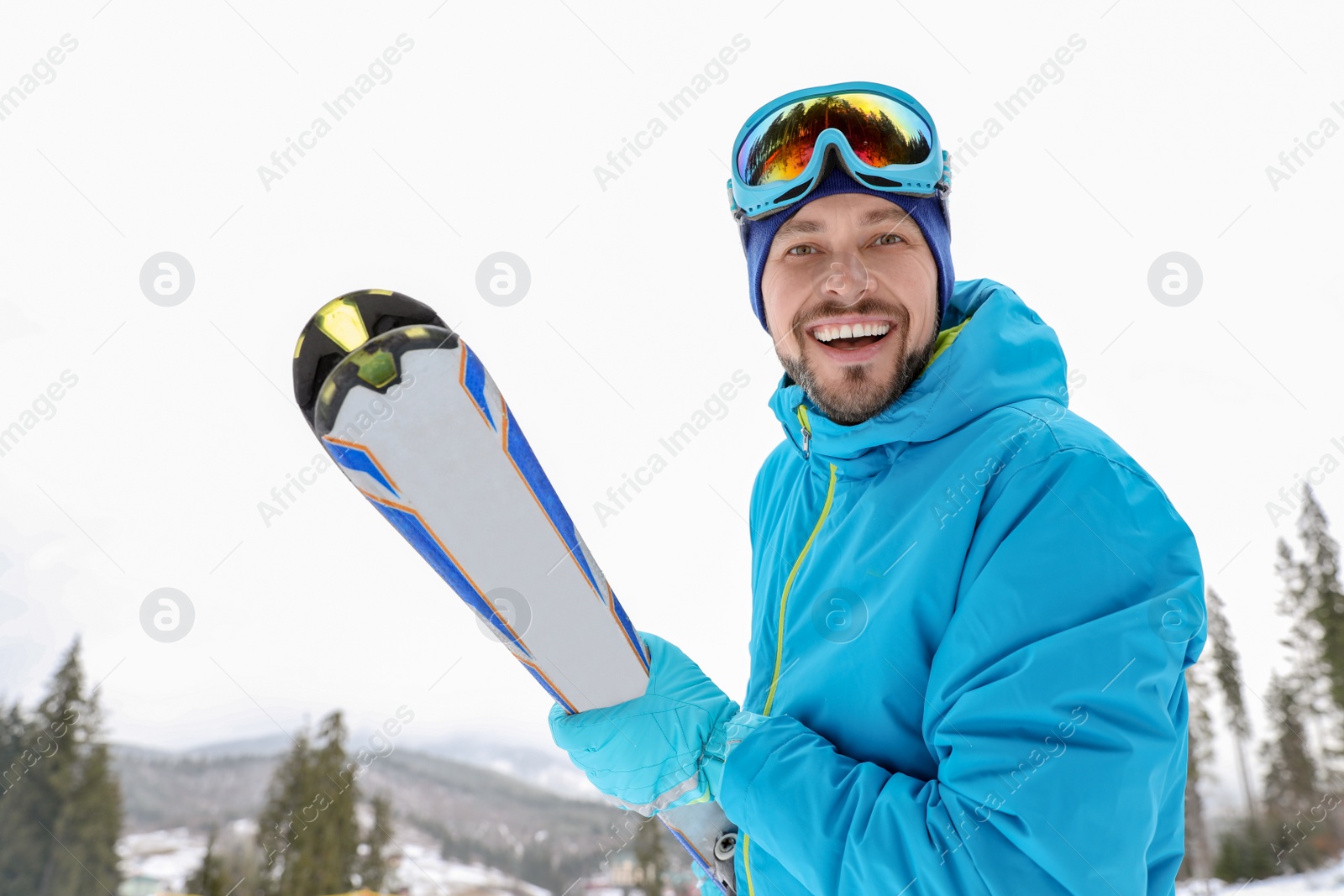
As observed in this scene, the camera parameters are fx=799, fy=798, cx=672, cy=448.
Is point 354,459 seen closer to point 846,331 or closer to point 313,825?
point 846,331

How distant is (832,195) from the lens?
1560mm

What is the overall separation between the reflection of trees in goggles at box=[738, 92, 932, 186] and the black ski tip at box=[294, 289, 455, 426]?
0.85 metres

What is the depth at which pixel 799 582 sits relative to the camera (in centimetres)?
150

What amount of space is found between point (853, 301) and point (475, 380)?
0.69 meters

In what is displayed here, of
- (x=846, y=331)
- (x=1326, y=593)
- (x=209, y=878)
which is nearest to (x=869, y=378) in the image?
(x=846, y=331)

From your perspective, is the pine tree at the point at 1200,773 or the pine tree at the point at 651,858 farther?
the pine tree at the point at 1200,773

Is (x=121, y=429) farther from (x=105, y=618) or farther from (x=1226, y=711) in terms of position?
(x=1226, y=711)

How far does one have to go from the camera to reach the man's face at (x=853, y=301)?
4.82ft

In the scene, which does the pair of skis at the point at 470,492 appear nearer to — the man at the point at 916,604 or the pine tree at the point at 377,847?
the man at the point at 916,604

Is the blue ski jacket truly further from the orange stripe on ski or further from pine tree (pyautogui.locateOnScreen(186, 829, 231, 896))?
pine tree (pyautogui.locateOnScreen(186, 829, 231, 896))

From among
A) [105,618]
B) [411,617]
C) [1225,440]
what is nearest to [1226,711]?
[1225,440]

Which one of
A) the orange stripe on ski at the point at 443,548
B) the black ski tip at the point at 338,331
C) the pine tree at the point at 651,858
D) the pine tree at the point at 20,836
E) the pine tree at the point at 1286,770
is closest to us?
the black ski tip at the point at 338,331

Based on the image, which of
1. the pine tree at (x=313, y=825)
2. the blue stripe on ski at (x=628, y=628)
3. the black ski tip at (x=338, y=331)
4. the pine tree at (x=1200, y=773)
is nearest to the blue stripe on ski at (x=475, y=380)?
the black ski tip at (x=338, y=331)

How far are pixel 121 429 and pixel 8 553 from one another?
11.9 meters
